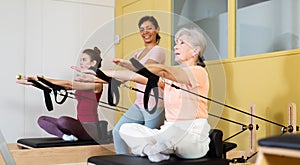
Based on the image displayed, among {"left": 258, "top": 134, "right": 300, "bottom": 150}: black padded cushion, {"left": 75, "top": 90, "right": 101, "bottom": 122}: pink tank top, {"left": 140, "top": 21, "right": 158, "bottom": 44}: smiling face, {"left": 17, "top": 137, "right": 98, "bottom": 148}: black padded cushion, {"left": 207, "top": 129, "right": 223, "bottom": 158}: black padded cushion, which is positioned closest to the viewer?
{"left": 258, "top": 134, "right": 300, "bottom": 150}: black padded cushion

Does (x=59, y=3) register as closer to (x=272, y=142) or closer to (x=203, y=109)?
(x=203, y=109)

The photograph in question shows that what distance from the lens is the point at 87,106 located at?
3176 mm

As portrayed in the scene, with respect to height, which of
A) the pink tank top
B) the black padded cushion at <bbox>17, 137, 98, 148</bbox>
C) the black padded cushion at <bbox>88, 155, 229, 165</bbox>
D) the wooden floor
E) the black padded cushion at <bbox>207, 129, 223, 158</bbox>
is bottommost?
the wooden floor

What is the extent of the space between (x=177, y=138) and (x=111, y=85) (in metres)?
0.54

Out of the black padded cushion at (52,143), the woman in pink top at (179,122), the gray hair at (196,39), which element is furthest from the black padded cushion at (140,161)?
the black padded cushion at (52,143)

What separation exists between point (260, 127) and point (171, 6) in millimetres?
1388

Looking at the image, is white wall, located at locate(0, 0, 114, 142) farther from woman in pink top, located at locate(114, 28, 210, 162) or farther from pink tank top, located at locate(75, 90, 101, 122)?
woman in pink top, located at locate(114, 28, 210, 162)

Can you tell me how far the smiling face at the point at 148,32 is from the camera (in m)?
2.30

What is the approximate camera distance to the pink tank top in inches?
119

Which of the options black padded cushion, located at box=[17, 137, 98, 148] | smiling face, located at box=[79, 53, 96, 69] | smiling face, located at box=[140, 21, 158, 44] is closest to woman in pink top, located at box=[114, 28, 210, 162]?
smiling face, located at box=[140, 21, 158, 44]

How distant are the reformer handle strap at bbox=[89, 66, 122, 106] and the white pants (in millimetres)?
302

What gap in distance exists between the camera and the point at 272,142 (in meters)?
0.93

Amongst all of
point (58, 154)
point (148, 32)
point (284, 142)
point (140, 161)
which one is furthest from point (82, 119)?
point (284, 142)

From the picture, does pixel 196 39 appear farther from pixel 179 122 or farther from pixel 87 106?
pixel 87 106
